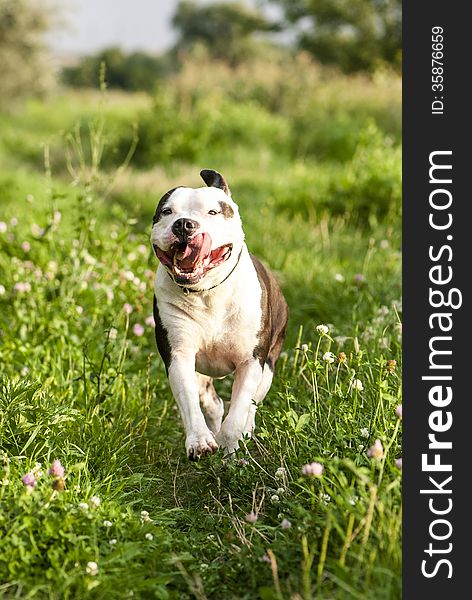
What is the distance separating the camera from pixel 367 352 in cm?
504

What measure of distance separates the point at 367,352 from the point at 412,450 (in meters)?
1.56

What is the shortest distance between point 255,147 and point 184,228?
11338mm

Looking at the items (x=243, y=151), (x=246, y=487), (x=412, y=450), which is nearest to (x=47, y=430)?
(x=246, y=487)

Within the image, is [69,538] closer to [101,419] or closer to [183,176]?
[101,419]

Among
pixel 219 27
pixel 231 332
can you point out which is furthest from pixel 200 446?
pixel 219 27

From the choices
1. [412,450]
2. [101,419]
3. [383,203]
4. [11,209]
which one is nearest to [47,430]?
[101,419]

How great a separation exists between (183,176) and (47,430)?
8817 mm

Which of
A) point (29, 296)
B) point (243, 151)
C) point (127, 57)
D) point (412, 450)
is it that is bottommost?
point (412, 450)

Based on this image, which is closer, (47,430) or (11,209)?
(47,430)

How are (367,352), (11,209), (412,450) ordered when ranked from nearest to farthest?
(412,450) < (367,352) < (11,209)

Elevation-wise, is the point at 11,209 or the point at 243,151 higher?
the point at 243,151

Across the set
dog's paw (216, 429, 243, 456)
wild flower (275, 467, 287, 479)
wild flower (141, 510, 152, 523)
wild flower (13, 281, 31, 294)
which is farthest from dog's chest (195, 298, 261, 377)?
wild flower (13, 281, 31, 294)

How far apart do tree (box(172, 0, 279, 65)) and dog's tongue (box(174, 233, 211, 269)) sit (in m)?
34.3

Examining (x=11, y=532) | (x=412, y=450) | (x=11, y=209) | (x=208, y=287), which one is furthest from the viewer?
(x=11, y=209)
